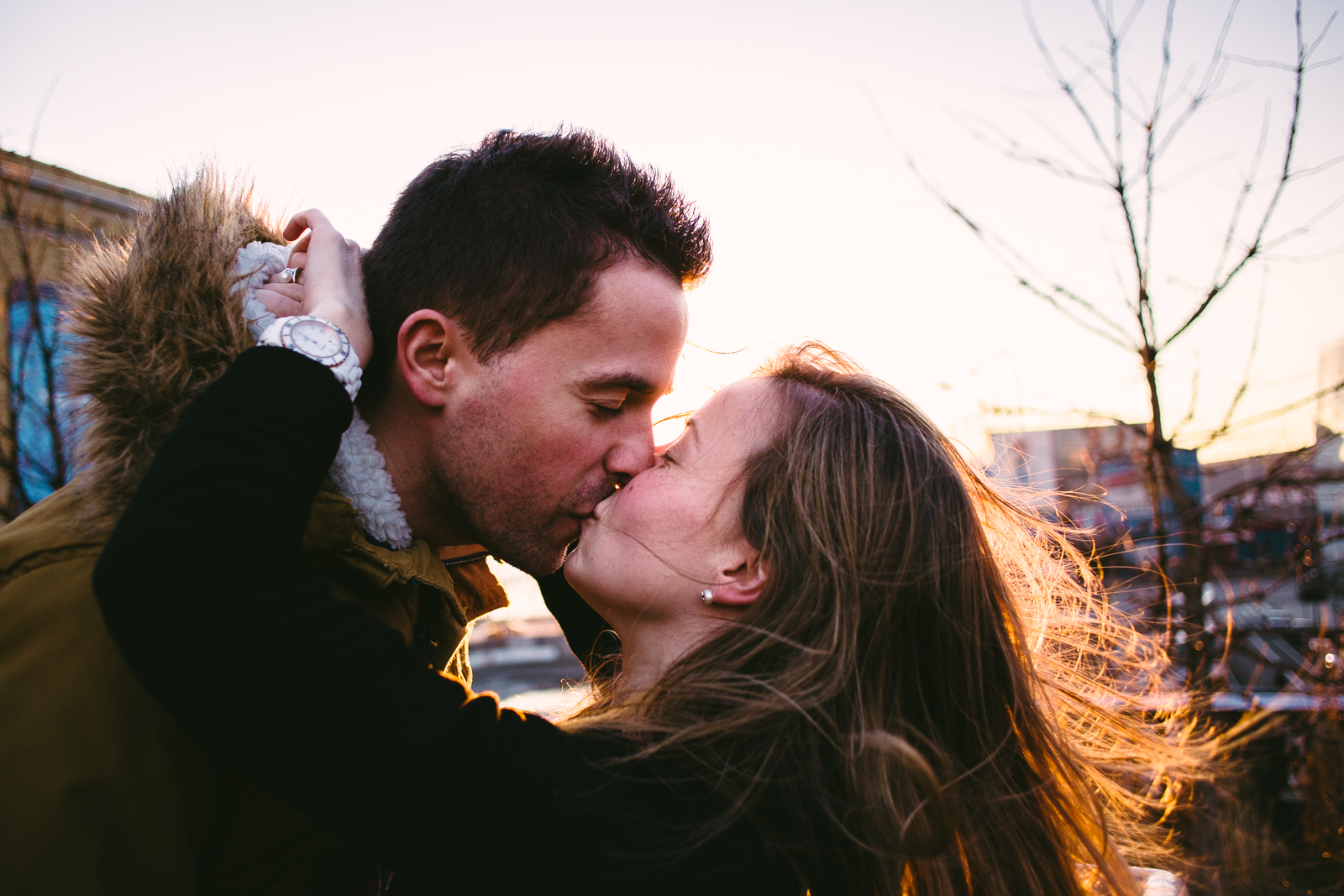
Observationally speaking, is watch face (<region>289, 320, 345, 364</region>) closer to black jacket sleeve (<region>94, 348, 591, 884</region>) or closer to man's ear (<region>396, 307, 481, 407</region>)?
black jacket sleeve (<region>94, 348, 591, 884</region>)

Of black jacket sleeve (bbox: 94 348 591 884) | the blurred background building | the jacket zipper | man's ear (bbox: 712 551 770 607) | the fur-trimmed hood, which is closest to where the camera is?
black jacket sleeve (bbox: 94 348 591 884)

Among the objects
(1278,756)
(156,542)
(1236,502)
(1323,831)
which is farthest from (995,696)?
(1278,756)

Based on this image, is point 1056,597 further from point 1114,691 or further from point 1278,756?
point 1278,756

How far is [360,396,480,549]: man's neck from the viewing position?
2.15 m

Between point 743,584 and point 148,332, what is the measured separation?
4.81ft

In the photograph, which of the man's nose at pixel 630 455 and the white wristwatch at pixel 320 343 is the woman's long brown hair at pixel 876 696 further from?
the white wristwatch at pixel 320 343

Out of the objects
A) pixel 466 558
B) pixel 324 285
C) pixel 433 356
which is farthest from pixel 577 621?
pixel 324 285

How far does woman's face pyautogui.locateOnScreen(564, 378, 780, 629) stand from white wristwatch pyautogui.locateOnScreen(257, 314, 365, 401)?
0.80m

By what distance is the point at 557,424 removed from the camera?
2123mm

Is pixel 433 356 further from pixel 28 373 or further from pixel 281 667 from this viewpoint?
pixel 28 373

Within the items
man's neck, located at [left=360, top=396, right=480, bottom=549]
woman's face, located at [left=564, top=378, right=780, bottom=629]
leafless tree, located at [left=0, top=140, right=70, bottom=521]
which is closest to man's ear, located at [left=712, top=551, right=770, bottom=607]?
woman's face, located at [left=564, top=378, right=780, bottom=629]

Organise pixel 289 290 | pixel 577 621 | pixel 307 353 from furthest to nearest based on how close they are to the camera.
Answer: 1. pixel 577 621
2. pixel 289 290
3. pixel 307 353

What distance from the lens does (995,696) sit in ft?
6.25

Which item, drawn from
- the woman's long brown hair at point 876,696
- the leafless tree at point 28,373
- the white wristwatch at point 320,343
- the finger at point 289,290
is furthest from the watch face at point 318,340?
the leafless tree at point 28,373
